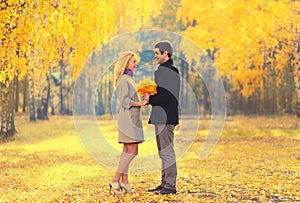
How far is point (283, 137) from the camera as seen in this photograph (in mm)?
20000

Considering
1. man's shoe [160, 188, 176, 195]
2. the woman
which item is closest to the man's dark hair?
the woman

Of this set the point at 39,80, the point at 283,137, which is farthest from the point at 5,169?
the point at 39,80

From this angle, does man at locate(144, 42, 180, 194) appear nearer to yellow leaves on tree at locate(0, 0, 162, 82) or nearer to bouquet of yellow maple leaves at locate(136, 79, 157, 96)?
bouquet of yellow maple leaves at locate(136, 79, 157, 96)

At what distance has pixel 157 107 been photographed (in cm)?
826

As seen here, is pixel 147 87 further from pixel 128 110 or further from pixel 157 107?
pixel 128 110

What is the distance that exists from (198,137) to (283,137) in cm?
283

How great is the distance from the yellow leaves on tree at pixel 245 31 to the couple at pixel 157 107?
12.7 meters

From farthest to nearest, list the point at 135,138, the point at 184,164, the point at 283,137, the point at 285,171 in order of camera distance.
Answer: the point at 283,137 < the point at 184,164 < the point at 285,171 < the point at 135,138

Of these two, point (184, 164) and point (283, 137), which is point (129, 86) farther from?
point (283, 137)

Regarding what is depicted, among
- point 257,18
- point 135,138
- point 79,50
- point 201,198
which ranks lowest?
point 201,198

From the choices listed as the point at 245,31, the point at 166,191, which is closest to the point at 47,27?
the point at 166,191

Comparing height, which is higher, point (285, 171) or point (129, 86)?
point (129, 86)

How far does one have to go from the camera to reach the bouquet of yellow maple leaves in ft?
27.2

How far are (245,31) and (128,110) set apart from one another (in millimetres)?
17531
